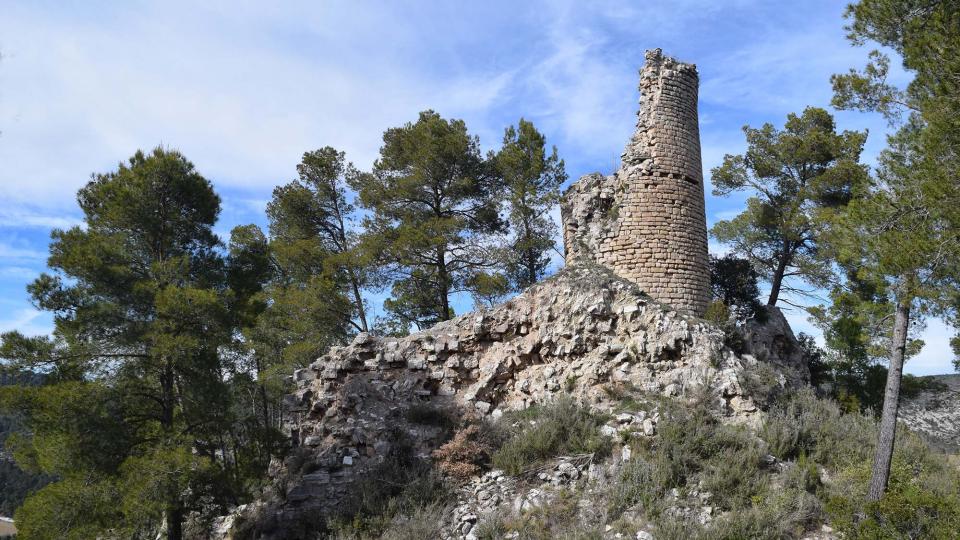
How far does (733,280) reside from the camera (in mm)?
17297

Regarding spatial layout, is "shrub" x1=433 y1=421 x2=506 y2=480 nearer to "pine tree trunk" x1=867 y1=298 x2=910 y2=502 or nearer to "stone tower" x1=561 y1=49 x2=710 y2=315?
"stone tower" x1=561 y1=49 x2=710 y2=315

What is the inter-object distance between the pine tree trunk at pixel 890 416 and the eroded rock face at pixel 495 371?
1923 millimetres

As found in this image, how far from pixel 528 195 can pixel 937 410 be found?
12336mm

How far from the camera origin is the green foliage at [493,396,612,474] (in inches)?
390

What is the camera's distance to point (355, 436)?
1170cm

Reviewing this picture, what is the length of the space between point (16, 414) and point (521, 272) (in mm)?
12226

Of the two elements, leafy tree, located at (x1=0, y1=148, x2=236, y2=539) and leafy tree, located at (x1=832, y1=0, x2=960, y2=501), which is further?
leafy tree, located at (x1=0, y1=148, x2=236, y2=539)

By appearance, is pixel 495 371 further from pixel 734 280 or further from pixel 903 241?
pixel 734 280

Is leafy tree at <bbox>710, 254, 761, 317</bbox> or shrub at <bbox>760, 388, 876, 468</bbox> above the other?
leafy tree at <bbox>710, 254, 761, 317</bbox>

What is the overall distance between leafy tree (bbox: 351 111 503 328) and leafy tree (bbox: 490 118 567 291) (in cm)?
67

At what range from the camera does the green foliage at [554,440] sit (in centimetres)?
991

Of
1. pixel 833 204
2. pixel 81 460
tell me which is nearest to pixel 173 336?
pixel 81 460

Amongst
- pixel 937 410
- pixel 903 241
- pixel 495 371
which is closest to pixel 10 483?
pixel 495 371

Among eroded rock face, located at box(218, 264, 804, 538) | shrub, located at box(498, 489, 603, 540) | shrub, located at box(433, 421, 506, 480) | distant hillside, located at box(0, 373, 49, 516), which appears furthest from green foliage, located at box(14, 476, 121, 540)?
distant hillside, located at box(0, 373, 49, 516)
